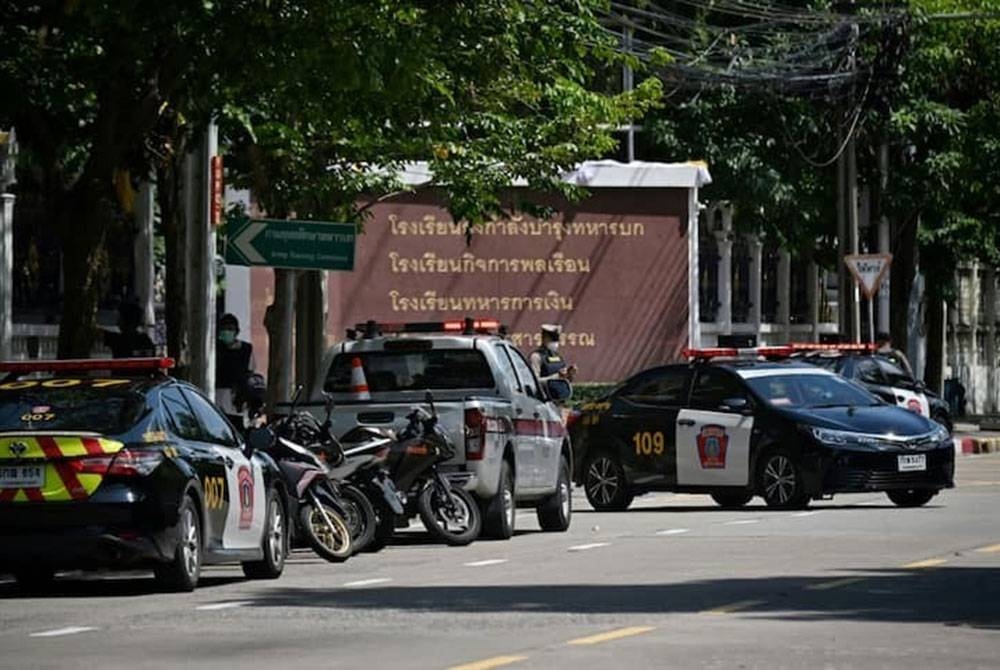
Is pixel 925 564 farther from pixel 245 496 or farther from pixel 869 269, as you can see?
pixel 869 269

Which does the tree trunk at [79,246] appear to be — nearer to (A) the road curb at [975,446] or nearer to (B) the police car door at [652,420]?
(B) the police car door at [652,420]

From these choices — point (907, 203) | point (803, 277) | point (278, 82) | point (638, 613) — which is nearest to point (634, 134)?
point (907, 203)

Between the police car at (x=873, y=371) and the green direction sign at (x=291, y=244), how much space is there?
1049 centimetres

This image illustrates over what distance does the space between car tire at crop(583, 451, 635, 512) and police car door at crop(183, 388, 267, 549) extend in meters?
10.7

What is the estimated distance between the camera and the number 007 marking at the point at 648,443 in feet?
100

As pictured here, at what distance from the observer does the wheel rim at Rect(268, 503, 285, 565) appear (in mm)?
20367

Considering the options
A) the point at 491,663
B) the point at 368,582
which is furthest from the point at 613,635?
the point at 368,582

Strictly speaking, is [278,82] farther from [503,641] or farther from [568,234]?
[568,234]

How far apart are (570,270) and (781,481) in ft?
56.5

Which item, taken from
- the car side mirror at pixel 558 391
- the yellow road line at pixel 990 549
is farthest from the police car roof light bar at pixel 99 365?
the car side mirror at pixel 558 391

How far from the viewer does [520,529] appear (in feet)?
90.3

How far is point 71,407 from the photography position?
61.8 ft

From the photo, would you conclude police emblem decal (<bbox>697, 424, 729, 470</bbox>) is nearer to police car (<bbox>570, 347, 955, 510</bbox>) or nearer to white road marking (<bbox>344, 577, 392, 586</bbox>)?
police car (<bbox>570, 347, 955, 510</bbox>)

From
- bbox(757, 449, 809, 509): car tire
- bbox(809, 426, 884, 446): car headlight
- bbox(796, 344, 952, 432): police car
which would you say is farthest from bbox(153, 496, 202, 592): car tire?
bbox(796, 344, 952, 432): police car
